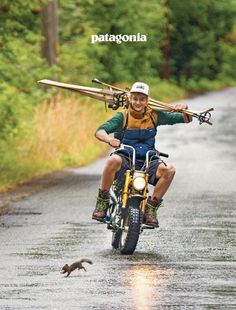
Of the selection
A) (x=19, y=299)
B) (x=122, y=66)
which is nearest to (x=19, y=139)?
(x=19, y=299)

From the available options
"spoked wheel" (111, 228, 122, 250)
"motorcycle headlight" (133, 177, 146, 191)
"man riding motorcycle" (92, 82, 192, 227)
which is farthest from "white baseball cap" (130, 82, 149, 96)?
"spoked wheel" (111, 228, 122, 250)

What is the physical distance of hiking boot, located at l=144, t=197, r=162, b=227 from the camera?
1386 centimetres

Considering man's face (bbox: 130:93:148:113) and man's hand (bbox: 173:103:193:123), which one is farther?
man's hand (bbox: 173:103:193:123)

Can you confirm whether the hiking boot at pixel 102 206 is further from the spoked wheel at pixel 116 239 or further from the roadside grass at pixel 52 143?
the roadside grass at pixel 52 143

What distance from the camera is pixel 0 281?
458 inches

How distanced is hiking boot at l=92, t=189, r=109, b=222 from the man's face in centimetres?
90

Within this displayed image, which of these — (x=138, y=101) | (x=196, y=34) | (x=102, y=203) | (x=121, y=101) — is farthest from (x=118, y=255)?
(x=196, y=34)

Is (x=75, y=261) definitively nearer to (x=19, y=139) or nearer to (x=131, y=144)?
(x=131, y=144)

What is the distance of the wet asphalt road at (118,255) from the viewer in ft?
34.6

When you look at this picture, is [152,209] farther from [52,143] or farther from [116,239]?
[52,143]

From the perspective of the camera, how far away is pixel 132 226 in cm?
1333

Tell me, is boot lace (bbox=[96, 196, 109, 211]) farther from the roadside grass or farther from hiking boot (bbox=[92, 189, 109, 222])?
the roadside grass

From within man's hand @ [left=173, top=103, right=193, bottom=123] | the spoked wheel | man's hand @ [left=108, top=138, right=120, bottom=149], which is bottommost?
the spoked wheel

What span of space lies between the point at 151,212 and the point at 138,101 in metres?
1.10
